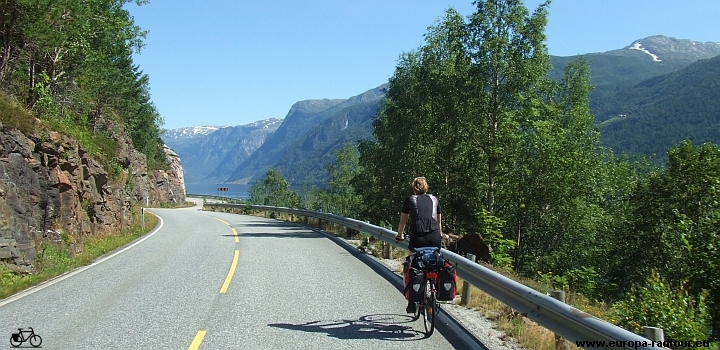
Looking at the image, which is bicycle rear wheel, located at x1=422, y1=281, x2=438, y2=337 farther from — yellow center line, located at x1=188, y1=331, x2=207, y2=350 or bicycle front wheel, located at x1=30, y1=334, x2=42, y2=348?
bicycle front wheel, located at x1=30, y1=334, x2=42, y2=348

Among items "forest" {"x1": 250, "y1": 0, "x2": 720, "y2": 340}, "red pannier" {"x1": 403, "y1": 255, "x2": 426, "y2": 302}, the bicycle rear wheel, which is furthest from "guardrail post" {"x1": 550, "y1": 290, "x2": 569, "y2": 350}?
"forest" {"x1": 250, "y1": 0, "x2": 720, "y2": 340}

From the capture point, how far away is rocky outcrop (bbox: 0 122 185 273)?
12.1 metres

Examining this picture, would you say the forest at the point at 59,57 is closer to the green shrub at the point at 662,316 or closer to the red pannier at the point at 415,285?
the red pannier at the point at 415,285

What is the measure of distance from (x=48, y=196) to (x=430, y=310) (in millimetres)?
12313

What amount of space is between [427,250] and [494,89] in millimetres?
23236

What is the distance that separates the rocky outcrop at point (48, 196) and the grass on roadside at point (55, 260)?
0.24 metres

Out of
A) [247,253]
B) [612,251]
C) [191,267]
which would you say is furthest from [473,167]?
[191,267]

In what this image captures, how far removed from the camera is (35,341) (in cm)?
648

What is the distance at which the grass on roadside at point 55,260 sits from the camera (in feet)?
34.0

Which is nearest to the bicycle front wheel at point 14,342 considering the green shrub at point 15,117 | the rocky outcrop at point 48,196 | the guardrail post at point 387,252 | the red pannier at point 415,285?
the red pannier at point 415,285

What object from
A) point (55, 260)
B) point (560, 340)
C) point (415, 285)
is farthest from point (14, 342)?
point (55, 260)

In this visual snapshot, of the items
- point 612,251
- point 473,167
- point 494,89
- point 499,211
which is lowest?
point 612,251

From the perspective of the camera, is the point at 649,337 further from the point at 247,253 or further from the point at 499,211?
the point at 499,211

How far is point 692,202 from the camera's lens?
27875 mm
